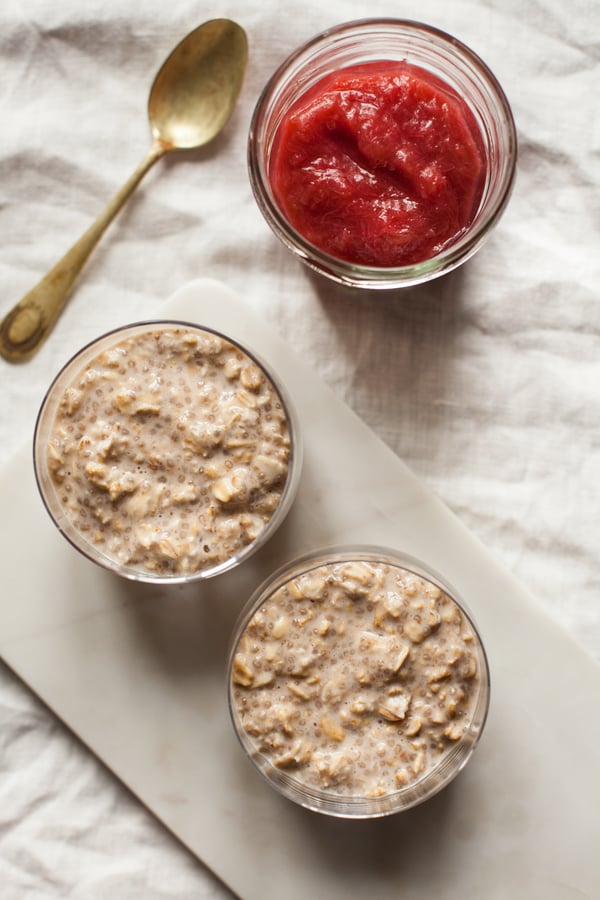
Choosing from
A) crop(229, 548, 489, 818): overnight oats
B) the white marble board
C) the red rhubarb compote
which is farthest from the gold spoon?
crop(229, 548, 489, 818): overnight oats

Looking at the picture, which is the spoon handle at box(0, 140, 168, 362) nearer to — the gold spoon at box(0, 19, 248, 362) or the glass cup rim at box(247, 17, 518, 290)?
the gold spoon at box(0, 19, 248, 362)

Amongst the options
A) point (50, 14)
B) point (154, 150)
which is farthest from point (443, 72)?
point (50, 14)

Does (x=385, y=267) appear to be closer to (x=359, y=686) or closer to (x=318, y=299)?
(x=318, y=299)

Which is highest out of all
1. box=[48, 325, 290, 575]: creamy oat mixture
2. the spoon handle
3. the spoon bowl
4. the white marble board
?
the spoon bowl

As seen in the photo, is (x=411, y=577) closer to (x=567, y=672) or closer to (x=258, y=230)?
(x=567, y=672)

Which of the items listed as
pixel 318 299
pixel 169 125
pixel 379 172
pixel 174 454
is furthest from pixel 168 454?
pixel 169 125

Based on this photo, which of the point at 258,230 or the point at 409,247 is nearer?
the point at 409,247
